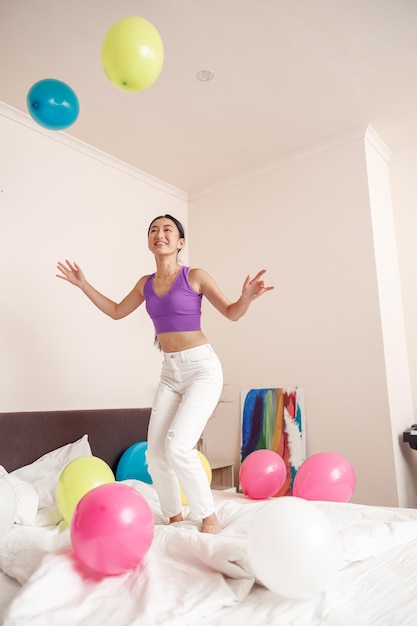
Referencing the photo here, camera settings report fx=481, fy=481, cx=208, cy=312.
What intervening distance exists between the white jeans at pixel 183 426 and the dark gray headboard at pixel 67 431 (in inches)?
34.4

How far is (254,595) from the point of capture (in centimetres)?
129

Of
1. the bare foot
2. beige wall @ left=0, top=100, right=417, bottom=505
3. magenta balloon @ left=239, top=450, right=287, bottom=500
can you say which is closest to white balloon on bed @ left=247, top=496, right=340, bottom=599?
the bare foot

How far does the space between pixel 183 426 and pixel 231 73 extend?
2121 millimetres

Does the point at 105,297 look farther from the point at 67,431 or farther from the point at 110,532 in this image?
the point at 110,532

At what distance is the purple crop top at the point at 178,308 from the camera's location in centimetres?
222

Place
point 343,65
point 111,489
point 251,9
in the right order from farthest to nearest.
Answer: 1. point 343,65
2. point 251,9
3. point 111,489

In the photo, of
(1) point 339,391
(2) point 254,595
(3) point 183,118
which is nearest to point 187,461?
(2) point 254,595

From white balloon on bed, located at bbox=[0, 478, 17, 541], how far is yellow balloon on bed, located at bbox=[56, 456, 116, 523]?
0.32m

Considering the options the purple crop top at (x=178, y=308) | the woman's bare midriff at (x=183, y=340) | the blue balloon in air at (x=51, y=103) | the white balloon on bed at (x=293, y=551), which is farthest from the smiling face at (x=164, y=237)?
the white balloon on bed at (x=293, y=551)

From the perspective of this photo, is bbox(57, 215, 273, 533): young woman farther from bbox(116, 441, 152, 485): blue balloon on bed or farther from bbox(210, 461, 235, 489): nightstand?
bbox(210, 461, 235, 489): nightstand

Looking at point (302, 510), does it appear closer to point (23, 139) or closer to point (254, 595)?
point (254, 595)

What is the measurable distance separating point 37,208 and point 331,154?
2.19 m

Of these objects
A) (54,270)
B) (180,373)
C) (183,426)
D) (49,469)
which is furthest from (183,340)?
(54,270)

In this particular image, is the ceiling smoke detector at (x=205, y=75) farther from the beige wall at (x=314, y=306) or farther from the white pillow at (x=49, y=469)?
the white pillow at (x=49, y=469)
